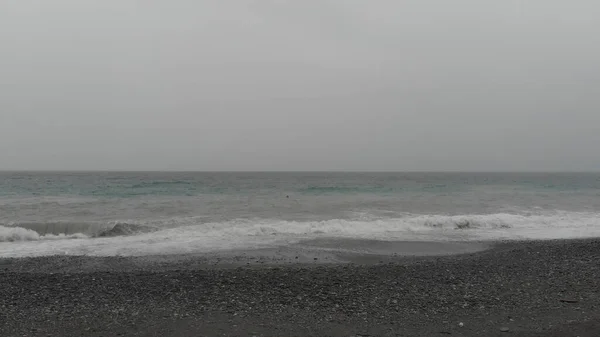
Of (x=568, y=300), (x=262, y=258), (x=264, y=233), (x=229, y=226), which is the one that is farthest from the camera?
(x=229, y=226)

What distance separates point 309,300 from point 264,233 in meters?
10.8

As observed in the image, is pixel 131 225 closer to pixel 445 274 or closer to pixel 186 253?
pixel 186 253

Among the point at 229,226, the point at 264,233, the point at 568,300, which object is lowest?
the point at 264,233

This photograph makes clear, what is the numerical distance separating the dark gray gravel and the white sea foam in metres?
3.63

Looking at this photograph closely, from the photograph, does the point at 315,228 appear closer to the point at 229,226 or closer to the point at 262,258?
the point at 229,226

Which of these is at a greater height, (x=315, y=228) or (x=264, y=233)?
(x=315, y=228)

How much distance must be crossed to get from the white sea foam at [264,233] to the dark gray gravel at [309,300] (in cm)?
363

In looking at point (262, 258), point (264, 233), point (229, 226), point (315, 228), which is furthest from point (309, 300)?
point (229, 226)

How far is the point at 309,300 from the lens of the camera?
300 inches

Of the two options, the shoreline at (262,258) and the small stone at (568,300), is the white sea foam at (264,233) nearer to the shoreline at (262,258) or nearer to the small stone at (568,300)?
the shoreline at (262,258)

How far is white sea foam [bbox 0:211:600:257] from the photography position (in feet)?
47.6

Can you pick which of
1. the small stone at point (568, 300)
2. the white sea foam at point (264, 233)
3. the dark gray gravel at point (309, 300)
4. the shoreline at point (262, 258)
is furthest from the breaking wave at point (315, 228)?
the small stone at point (568, 300)

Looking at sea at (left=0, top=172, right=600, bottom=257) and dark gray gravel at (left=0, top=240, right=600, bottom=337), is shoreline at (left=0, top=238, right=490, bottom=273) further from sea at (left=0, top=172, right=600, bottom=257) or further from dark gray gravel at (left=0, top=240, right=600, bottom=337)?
sea at (left=0, top=172, right=600, bottom=257)

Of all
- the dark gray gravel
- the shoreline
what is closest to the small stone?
the dark gray gravel
